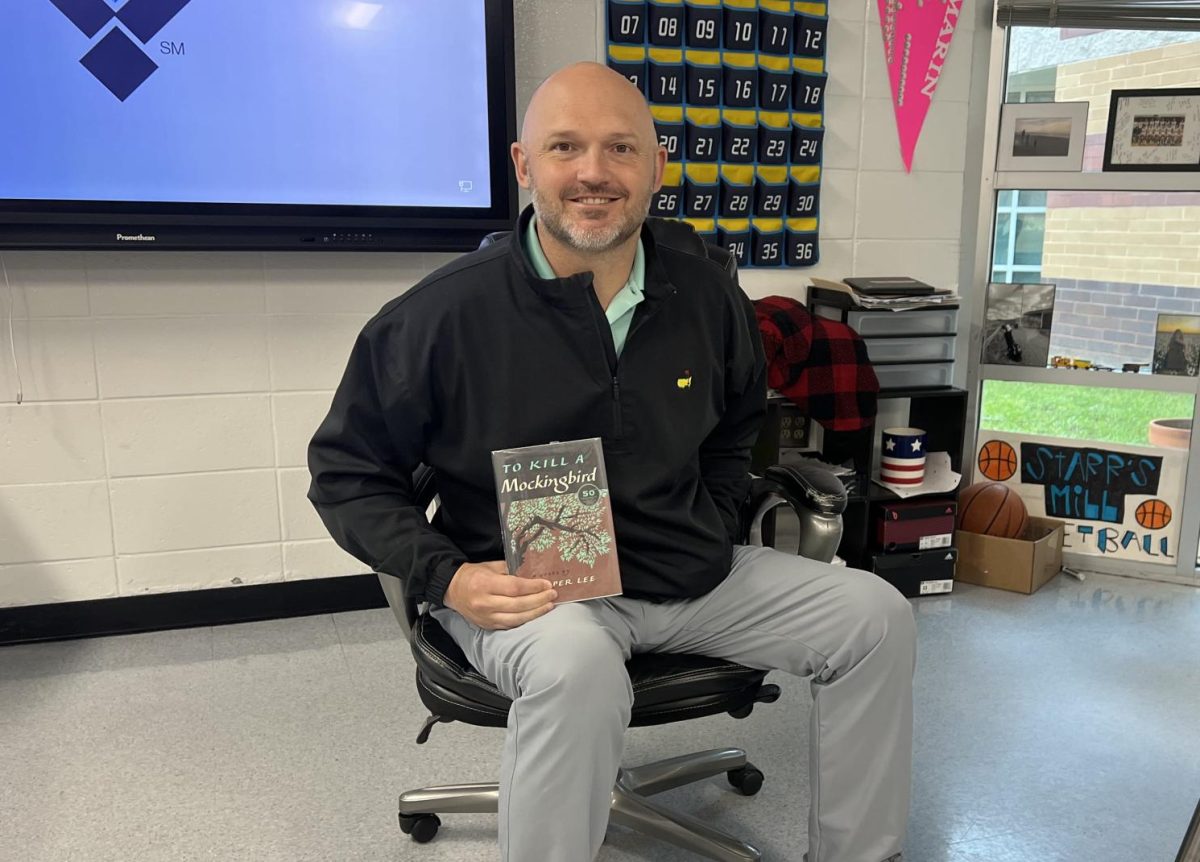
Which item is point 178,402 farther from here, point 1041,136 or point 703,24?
point 1041,136

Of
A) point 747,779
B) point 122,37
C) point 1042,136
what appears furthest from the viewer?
point 1042,136

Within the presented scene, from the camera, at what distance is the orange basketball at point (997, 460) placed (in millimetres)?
3146

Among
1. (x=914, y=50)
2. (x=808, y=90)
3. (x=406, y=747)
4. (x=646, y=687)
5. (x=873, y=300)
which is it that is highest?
(x=914, y=50)

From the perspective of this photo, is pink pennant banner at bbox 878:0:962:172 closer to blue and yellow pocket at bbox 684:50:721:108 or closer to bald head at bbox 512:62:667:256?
blue and yellow pocket at bbox 684:50:721:108

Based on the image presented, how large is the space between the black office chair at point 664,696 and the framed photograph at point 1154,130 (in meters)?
2.00

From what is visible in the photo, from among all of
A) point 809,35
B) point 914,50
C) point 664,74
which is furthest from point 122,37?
point 914,50

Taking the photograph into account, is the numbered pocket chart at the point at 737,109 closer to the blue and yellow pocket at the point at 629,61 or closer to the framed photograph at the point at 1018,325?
the blue and yellow pocket at the point at 629,61

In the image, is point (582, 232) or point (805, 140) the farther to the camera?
point (805, 140)

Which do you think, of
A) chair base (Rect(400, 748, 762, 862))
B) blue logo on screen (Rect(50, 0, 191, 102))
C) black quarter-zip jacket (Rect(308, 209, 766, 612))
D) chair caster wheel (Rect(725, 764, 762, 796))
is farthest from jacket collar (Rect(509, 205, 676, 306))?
blue logo on screen (Rect(50, 0, 191, 102))

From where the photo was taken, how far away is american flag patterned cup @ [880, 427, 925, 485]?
284 centimetres

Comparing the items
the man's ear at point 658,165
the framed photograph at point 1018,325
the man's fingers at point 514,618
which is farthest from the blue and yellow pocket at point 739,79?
the man's fingers at point 514,618

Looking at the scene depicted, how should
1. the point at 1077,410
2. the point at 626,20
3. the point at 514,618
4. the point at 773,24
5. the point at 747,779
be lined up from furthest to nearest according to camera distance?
the point at 1077,410, the point at 773,24, the point at 626,20, the point at 747,779, the point at 514,618

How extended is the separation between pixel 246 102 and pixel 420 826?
5.77 ft

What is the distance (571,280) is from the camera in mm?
1445
